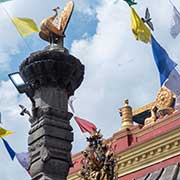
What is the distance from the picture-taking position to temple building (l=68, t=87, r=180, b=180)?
746 inches

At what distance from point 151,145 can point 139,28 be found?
23.6ft

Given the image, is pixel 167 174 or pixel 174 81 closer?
pixel 174 81

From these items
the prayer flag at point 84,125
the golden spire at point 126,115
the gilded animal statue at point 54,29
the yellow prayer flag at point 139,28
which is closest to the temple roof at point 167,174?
the prayer flag at point 84,125

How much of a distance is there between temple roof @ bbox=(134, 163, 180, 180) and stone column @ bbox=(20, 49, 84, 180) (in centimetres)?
828

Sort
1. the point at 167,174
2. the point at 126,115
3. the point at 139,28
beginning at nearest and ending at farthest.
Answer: the point at 139,28 < the point at 167,174 < the point at 126,115

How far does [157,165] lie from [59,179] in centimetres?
1029

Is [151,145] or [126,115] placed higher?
[126,115]

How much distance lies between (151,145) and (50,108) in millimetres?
10125

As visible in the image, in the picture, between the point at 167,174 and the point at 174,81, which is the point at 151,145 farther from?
the point at 174,81

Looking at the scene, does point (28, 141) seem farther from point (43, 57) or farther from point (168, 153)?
point (168, 153)

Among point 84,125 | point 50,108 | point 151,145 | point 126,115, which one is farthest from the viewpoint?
point 126,115

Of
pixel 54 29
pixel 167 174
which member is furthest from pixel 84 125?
pixel 54 29

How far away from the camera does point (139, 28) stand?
43.6 ft

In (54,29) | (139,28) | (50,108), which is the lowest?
(50,108)
